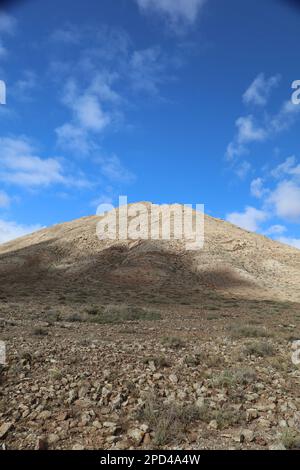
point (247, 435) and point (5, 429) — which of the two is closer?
point (5, 429)

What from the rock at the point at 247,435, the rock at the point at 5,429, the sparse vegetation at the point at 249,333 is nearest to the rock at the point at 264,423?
the rock at the point at 247,435

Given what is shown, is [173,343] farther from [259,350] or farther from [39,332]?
[39,332]

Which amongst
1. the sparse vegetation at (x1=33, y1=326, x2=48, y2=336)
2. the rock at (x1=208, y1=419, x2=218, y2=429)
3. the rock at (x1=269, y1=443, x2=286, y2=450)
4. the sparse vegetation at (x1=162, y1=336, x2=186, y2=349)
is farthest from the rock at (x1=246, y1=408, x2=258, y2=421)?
the sparse vegetation at (x1=33, y1=326, x2=48, y2=336)

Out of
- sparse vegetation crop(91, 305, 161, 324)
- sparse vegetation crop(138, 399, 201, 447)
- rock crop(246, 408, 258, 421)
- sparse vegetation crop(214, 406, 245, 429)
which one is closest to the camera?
sparse vegetation crop(138, 399, 201, 447)

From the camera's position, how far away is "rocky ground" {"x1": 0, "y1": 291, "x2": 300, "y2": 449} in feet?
18.2

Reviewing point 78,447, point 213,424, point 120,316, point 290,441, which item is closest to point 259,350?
point 213,424

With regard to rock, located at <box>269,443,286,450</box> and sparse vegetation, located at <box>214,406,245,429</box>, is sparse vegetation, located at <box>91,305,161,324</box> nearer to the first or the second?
sparse vegetation, located at <box>214,406,245,429</box>

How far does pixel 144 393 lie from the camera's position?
695 centimetres

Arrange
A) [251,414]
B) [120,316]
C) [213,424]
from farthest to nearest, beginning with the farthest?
[120,316]
[251,414]
[213,424]

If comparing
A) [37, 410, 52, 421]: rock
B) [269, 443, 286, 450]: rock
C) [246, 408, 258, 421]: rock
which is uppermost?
[37, 410, 52, 421]: rock

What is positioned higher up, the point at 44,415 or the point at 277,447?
the point at 44,415

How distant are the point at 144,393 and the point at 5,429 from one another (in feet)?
8.14

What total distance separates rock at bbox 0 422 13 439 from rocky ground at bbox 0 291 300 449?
0.07 ft
